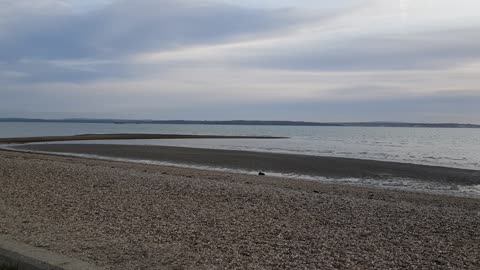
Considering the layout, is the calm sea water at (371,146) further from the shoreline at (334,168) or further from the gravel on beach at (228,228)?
the gravel on beach at (228,228)

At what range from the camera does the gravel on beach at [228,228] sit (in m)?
5.87

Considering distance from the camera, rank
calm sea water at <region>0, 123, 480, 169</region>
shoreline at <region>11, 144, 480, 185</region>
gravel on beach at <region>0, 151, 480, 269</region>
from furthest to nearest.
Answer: calm sea water at <region>0, 123, 480, 169</region> → shoreline at <region>11, 144, 480, 185</region> → gravel on beach at <region>0, 151, 480, 269</region>

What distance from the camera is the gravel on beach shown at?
5.87 meters

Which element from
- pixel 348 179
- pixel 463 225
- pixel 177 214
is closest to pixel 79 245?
pixel 177 214

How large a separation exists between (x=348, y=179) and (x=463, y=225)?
1177 centimetres

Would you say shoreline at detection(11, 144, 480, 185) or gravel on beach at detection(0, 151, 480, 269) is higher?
gravel on beach at detection(0, 151, 480, 269)

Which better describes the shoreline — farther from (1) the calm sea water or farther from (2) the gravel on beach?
(2) the gravel on beach

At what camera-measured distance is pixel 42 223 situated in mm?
7488

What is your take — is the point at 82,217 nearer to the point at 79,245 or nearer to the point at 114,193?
the point at 79,245

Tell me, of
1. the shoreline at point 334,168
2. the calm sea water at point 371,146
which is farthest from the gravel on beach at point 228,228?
the calm sea water at point 371,146

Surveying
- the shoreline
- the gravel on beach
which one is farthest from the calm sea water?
the gravel on beach

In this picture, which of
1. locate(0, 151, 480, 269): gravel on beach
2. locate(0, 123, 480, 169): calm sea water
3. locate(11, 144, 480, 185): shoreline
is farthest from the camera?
locate(0, 123, 480, 169): calm sea water

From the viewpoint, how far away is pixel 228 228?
25.1 feet

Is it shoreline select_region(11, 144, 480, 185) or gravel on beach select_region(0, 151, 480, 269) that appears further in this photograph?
shoreline select_region(11, 144, 480, 185)
